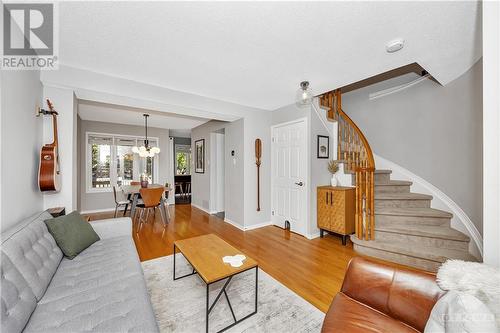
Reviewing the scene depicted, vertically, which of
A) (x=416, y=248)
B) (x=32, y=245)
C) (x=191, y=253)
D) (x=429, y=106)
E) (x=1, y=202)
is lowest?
(x=416, y=248)

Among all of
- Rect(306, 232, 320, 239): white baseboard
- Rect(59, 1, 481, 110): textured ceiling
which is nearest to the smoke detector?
Rect(59, 1, 481, 110): textured ceiling

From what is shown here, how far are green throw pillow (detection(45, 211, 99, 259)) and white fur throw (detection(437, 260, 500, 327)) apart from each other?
2714 mm

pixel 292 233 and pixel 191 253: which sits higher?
pixel 191 253

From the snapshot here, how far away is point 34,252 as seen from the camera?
1448mm

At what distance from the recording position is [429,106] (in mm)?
3361

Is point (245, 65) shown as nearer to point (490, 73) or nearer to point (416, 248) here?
point (490, 73)

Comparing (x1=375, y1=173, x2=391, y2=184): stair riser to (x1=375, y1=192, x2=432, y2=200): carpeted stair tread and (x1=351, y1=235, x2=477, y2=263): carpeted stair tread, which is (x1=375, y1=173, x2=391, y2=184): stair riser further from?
(x1=351, y1=235, x2=477, y2=263): carpeted stair tread

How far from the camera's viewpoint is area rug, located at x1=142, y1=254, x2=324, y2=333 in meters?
1.58

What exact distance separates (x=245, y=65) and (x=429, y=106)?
125 inches

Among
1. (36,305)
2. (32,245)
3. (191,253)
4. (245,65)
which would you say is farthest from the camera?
(245,65)

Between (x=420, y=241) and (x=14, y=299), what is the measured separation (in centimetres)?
381

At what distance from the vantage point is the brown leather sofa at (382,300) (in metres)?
1.09

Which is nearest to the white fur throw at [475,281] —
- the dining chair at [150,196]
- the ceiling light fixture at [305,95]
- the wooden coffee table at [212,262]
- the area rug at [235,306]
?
the area rug at [235,306]

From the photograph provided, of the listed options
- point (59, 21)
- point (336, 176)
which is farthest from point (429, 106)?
point (59, 21)
